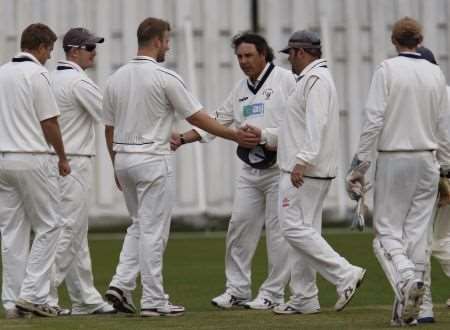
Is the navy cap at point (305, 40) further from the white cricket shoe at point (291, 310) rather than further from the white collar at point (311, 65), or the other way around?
the white cricket shoe at point (291, 310)

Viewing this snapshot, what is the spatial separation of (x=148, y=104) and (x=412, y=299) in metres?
2.53

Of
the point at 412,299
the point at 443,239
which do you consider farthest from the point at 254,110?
the point at 412,299

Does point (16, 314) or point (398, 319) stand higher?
point (398, 319)

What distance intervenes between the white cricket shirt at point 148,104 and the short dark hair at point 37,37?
674mm

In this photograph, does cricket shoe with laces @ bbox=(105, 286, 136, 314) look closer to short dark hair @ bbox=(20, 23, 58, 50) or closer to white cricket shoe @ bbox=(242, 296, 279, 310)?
white cricket shoe @ bbox=(242, 296, 279, 310)

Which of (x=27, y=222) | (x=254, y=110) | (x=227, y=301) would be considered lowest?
(x=227, y=301)

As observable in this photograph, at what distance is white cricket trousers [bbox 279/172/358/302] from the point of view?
11711 millimetres

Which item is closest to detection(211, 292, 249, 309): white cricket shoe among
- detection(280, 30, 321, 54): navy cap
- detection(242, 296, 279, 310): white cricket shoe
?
detection(242, 296, 279, 310): white cricket shoe

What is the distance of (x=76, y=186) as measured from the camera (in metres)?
12.5

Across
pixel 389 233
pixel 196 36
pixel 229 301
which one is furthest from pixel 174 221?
pixel 389 233

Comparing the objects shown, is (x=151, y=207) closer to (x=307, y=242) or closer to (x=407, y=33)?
(x=307, y=242)

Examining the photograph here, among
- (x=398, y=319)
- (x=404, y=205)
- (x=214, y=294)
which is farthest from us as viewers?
(x=214, y=294)

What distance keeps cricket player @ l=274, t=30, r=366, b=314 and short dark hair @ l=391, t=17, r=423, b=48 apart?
2.70 ft

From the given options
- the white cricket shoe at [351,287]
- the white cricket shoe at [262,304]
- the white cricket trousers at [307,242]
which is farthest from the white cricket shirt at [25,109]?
the white cricket shoe at [351,287]
